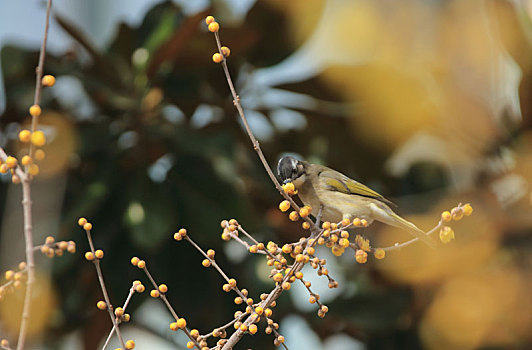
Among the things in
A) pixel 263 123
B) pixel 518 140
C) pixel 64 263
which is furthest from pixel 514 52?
pixel 64 263

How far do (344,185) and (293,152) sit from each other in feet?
2.15

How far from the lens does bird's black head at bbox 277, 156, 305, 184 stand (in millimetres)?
384

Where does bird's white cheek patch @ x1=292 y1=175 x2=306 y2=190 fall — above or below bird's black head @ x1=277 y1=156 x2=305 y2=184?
below

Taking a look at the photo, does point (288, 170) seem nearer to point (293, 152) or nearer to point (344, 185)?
point (344, 185)

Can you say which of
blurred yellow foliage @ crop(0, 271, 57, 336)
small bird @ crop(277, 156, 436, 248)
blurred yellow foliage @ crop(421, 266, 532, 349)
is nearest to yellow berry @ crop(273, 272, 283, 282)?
small bird @ crop(277, 156, 436, 248)

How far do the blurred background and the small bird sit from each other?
0.47 meters

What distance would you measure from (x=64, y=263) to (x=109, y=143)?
0.74ft

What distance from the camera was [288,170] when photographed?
0.39 meters

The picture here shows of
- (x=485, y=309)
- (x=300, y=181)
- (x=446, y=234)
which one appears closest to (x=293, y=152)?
(x=485, y=309)

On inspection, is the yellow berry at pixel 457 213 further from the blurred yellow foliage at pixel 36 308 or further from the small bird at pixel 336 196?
the blurred yellow foliage at pixel 36 308

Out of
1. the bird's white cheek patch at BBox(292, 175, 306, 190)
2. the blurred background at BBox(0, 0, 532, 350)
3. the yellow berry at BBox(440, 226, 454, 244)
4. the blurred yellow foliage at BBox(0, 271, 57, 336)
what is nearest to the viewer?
the yellow berry at BBox(440, 226, 454, 244)

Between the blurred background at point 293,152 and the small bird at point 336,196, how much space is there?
0.47 meters

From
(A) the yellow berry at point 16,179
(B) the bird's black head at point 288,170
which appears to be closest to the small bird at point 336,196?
(B) the bird's black head at point 288,170

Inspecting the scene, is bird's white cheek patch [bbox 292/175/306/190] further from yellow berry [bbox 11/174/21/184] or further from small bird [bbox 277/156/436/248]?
yellow berry [bbox 11/174/21/184]
